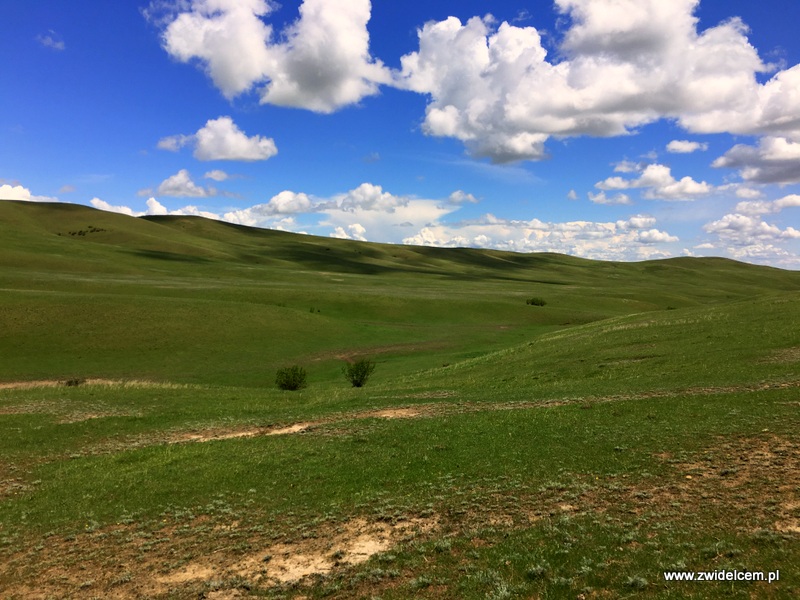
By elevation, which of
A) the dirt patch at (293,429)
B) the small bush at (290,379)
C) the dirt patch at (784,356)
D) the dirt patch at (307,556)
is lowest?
the small bush at (290,379)

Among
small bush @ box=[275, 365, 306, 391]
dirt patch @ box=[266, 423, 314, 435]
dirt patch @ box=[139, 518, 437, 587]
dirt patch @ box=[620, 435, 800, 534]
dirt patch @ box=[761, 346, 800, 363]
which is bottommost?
small bush @ box=[275, 365, 306, 391]

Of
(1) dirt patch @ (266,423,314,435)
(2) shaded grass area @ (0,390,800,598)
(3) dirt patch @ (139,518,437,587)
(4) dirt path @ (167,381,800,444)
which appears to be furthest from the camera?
(1) dirt patch @ (266,423,314,435)

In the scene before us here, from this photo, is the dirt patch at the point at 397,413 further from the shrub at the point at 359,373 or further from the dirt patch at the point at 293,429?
the shrub at the point at 359,373

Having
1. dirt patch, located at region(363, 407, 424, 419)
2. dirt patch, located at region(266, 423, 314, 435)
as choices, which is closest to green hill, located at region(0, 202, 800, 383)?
dirt patch, located at region(363, 407, 424, 419)

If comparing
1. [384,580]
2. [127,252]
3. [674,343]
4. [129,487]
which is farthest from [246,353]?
[127,252]

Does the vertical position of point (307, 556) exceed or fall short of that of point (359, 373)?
it exceeds it

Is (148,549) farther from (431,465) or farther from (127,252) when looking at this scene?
(127,252)

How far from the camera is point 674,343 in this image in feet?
140

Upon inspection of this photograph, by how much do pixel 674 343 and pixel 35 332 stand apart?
80.3 m

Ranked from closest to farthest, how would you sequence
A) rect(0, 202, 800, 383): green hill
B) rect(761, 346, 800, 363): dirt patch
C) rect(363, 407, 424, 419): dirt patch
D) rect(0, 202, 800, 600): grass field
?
rect(0, 202, 800, 600): grass field
rect(363, 407, 424, 419): dirt patch
rect(761, 346, 800, 363): dirt patch
rect(0, 202, 800, 383): green hill

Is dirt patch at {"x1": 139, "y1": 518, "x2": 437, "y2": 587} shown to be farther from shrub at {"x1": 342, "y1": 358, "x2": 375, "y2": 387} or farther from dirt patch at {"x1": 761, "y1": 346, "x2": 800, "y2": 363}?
shrub at {"x1": 342, "y1": 358, "x2": 375, "y2": 387}

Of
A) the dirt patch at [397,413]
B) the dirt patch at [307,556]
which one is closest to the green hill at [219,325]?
the dirt patch at [397,413]

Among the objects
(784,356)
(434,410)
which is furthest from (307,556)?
(784,356)

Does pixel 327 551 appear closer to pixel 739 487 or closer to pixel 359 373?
pixel 739 487
